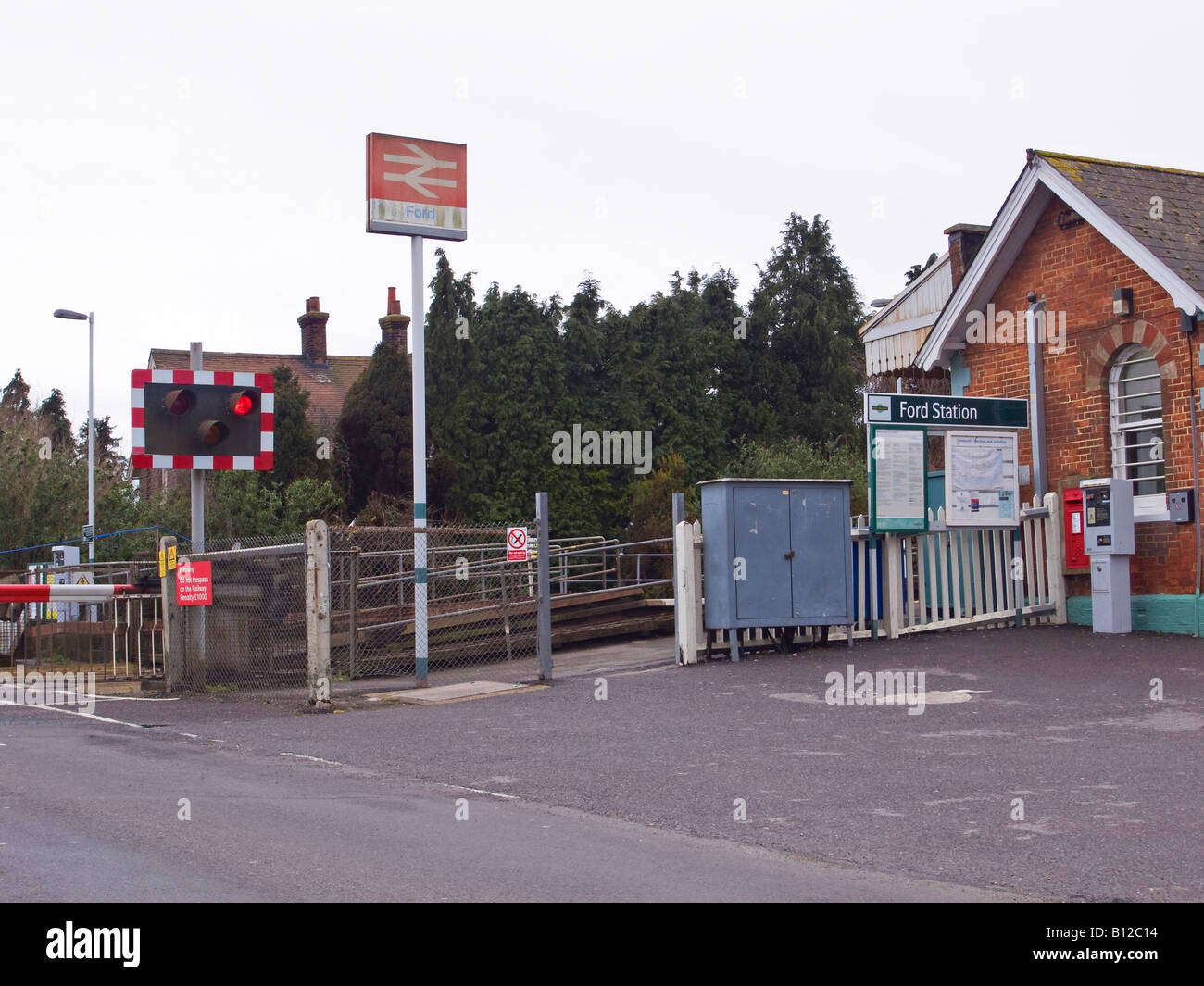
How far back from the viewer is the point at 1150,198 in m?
17.6

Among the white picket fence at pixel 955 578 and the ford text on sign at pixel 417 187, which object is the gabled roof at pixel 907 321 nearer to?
the white picket fence at pixel 955 578

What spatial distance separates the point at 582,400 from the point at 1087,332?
83.3 feet

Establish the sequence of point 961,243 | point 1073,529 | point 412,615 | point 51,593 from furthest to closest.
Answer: point 961,243 < point 412,615 < point 1073,529 < point 51,593

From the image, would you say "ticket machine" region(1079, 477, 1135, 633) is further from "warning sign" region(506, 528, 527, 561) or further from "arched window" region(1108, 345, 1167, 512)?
"warning sign" region(506, 528, 527, 561)

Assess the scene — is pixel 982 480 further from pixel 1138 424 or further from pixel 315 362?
pixel 315 362

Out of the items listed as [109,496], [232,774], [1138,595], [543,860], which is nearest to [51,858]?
[543,860]

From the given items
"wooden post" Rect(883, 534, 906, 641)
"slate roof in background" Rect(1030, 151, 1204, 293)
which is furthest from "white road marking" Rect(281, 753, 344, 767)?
"slate roof in background" Rect(1030, 151, 1204, 293)

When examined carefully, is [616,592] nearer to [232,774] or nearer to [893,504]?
[893,504]

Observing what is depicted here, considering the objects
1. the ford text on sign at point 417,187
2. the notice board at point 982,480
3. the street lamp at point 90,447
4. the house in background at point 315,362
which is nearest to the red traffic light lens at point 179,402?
the ford text on sign at point 417,187

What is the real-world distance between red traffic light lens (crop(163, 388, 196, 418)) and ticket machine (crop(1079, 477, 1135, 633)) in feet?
33.8

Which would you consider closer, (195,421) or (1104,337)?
(195,421)

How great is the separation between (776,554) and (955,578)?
8.39 feet

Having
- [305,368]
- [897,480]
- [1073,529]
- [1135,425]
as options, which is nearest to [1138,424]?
[1135,425]

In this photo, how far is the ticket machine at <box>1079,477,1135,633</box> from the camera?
1603 centimetres
